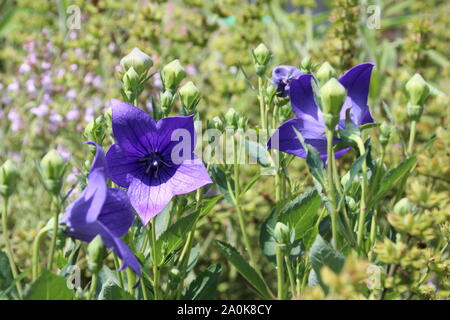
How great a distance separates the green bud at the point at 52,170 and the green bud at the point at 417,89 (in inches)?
21.0

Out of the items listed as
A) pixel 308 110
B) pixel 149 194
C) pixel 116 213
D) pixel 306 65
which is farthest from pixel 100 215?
pixel 306 65

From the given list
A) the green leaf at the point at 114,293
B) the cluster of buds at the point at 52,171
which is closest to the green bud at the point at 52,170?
→ the cluster of buds at the point at 52,171

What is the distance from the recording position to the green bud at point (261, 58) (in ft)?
3.34

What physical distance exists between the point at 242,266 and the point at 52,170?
354mm

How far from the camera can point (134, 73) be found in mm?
852

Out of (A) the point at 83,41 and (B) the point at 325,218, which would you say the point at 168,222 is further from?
(A) the point at 83,41

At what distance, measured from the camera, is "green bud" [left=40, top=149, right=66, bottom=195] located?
2.12 ft

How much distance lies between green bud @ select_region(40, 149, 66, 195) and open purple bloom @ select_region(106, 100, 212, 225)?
6.5 inches

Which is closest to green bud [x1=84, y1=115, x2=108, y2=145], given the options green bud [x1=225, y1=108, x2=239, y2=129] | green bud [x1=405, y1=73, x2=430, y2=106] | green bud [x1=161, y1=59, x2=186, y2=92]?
green bud [x1=161, y1=59, x2=186, y2=92]

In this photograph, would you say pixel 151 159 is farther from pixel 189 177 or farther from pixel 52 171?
pixel 52 171

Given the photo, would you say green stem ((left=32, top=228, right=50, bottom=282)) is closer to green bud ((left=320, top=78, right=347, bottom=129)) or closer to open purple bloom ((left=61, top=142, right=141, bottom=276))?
open purple bloom ((left=61, top=142, right=141, bottom=276))

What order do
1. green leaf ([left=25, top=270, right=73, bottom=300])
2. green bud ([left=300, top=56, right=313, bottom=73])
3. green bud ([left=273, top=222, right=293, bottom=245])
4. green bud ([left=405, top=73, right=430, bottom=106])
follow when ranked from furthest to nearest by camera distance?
green bud ([left=300, top=56, right=313, bottom=73]), green bud ([left=405, top=73, right=430, bottom=106]), green bud ([left=273, top=222, right=293, bottom=245]), green leaf ([left=25, top=270, right=73, bottom=300])

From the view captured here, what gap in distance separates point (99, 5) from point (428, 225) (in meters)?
1.62

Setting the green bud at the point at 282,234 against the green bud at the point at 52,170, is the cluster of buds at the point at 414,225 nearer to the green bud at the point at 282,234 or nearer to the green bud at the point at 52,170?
the green bud at the point at 282,234
